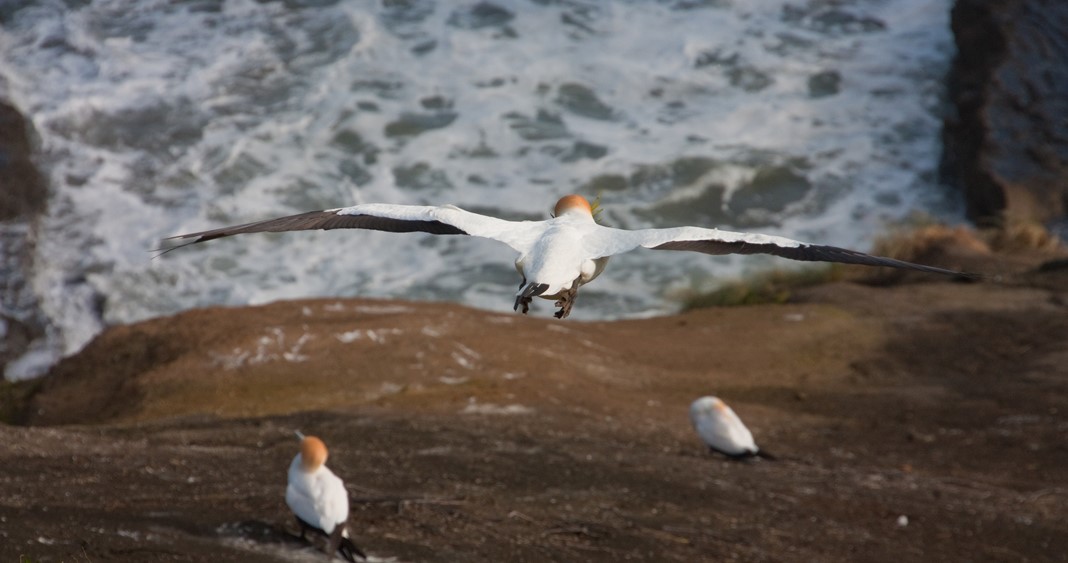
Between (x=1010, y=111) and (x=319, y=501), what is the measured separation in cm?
1412

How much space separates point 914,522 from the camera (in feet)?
24.9

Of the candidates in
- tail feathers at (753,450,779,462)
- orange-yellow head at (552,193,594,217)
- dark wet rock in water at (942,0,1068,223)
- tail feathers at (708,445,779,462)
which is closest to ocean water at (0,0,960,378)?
dark wet rock in water at (942,0,1068,223)

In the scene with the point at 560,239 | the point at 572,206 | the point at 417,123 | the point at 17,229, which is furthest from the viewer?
the point at 417,123

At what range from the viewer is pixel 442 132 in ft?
63.4

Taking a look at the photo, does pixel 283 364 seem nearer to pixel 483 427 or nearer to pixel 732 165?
pixel 483 427

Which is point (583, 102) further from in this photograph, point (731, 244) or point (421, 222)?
point (731, 244)

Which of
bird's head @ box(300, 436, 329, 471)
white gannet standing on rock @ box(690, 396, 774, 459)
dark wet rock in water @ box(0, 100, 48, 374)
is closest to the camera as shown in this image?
bird's head @ box(300, 436, 329, 471)

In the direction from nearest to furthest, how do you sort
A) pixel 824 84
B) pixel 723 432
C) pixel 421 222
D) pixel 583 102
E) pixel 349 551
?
1. pixel 421 222
2. pixel 349 551
3. pixel 723 432
4. pixel 583 102
5. pixel 824 84

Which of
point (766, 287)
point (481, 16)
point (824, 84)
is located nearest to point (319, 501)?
point (766, 287)

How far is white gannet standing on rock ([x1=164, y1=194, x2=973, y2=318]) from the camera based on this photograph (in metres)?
5.03

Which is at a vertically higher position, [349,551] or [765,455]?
[349,551]

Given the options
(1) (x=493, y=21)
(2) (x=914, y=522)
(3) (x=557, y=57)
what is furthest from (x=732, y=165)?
(2) (x=914, y=522)

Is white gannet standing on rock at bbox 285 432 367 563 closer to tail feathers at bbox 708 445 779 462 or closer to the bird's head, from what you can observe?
the bird's head

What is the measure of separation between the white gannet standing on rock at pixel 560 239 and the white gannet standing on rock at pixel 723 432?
2802 millimetres
